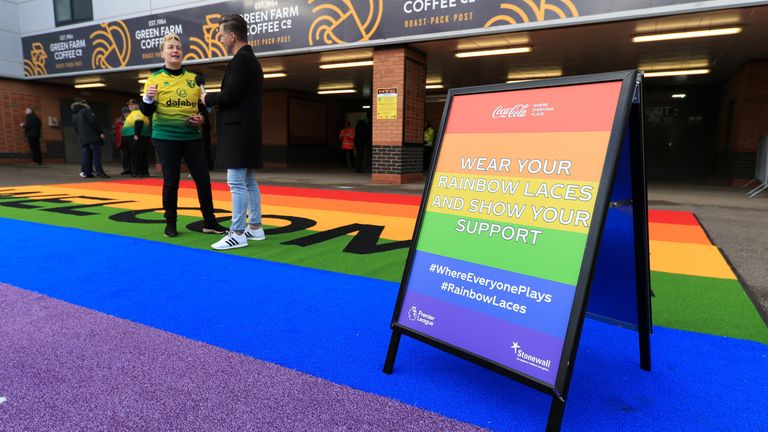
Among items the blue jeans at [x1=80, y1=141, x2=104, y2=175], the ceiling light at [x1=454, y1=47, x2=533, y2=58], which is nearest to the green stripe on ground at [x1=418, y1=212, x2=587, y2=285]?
the ceiling light at [x1=454, y1=47, x2=533, y2=58]

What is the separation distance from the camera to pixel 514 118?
185 centimetres

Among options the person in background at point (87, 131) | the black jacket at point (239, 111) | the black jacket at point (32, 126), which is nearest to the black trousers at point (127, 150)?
Result: the person in background at point (87, 131)

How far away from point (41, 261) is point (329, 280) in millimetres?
2356

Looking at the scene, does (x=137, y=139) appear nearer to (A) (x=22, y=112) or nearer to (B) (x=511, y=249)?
(A) (x=22, y=112)

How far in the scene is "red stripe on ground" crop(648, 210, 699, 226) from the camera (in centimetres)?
572

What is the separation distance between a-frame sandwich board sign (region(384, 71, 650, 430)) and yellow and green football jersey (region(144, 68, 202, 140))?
3.09 metres

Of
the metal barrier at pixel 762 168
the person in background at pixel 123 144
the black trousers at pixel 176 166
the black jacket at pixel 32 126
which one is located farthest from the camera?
the black jacket at pixel 32 126

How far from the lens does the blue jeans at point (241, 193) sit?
3.88 metres

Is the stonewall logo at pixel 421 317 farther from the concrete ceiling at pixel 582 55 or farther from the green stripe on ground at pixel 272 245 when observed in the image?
the concrete ceiling at pixel 582 55

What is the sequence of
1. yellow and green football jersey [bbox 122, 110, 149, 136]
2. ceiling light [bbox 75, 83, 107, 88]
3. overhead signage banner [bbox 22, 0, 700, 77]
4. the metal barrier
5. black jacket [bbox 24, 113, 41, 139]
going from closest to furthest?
1. overhead signage banner [bbox 22, 0, 700, 77]
2. the metal barrier
3. yellow and green football jersey [bbox 122, 110, 149, 136]
4. black jacket [bbox 24, 113, 41, 139]
5. ceiling light [bbox 75, 83, 107, 88]

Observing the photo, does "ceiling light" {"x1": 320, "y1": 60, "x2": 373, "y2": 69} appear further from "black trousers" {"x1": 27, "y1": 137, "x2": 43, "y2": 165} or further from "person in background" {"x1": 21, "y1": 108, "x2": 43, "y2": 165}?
"black trousers" {"x1": 27, "y1": 137, "x2": 43, "y2": 165}

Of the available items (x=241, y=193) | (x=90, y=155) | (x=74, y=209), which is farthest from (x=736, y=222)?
(x=90, y=155)

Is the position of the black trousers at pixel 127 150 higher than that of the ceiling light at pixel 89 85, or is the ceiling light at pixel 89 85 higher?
the ceiling light at pixel 89 85

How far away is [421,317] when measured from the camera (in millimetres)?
1911
